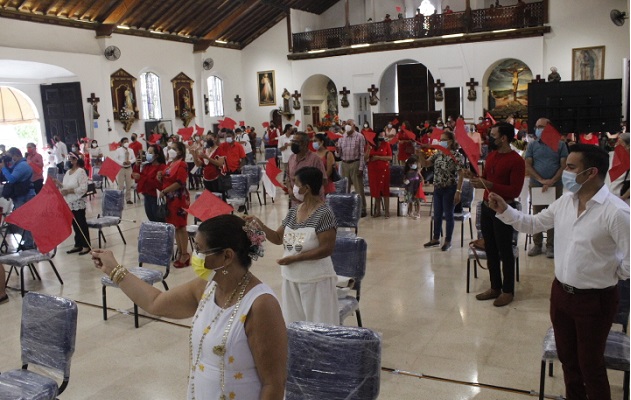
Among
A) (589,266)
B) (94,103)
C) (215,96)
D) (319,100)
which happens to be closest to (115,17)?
(94,103)

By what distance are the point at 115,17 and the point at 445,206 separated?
13.9m

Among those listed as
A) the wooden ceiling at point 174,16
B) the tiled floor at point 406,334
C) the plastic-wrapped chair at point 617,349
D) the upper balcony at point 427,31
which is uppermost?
the wooden ceiling at point 174,16

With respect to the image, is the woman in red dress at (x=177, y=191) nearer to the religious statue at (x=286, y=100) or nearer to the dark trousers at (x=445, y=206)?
the dark trousers at (x=445, y=206)

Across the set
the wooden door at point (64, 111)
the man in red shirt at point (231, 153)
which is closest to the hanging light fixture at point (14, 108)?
the wooden door at point (64, 111)

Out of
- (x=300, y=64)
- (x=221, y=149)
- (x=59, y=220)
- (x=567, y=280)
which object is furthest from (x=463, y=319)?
(x=300, y=64)

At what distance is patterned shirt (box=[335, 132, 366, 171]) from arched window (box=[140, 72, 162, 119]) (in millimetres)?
12487

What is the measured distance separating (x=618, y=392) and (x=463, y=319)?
61.9 inches

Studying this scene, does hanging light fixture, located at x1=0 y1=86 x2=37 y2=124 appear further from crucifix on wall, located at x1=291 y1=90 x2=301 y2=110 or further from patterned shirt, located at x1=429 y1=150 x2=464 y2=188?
patterned shirt, located at x1=429 y1=150 x2=464 y2=188

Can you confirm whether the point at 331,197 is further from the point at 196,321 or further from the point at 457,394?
the point at 196,321

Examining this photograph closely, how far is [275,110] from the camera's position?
24562mm

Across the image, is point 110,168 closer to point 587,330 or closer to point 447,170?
point 447,170

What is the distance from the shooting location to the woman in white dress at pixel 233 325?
203 centimetres

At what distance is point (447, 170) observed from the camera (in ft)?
23.0

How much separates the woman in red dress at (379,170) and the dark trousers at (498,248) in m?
4.19
